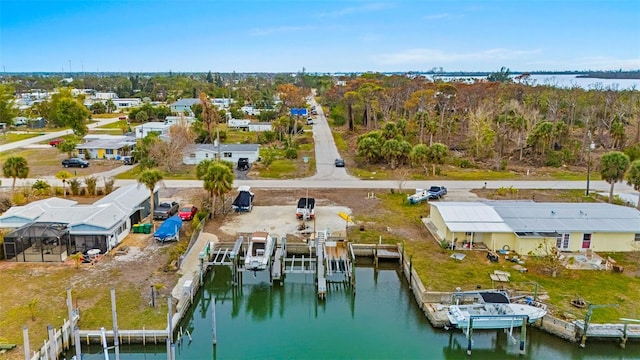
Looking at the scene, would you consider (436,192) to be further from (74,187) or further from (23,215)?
(74,187)

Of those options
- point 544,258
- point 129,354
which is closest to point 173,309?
point 129,354

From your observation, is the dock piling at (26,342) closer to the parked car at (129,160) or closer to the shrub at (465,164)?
the parked car at (129,160)

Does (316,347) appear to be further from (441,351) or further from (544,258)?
(544,258)

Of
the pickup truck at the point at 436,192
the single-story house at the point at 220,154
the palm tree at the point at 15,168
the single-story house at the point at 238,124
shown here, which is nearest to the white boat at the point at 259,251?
the pickup truck at the point at 436,192

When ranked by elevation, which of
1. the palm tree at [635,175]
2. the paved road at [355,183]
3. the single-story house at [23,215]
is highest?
the palm tree at [635,175]

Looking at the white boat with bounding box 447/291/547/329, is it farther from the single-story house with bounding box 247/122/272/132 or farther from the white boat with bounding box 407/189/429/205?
the single-story house with bounding box 247/122/272/132

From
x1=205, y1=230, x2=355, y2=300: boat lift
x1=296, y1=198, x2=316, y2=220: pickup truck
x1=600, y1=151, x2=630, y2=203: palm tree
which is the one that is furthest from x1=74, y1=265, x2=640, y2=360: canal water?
x1=600, y1=151, x2=630, y2=203: palm tree

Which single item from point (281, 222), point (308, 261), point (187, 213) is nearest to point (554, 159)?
point (281, 222)
